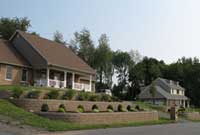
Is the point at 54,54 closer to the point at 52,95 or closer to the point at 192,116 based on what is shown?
the point at 52,95

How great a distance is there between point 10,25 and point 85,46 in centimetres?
1962

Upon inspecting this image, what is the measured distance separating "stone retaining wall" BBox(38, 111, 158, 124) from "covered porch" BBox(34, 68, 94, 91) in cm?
1041

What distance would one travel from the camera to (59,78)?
Answer: 43188 mm

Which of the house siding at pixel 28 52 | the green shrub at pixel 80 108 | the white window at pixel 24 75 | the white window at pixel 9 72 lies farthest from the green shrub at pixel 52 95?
the white window at pixel 24 75

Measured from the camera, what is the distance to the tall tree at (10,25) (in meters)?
57.4

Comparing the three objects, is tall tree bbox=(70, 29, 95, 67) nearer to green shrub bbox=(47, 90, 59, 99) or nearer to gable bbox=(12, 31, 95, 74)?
gable bbox=(12, 31, 95, 74)

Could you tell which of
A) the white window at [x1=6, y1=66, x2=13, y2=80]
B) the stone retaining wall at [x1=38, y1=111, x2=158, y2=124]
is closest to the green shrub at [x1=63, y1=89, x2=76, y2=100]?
the stone retaining wall at [x1=38, y1=111, x2=158, y2=124]

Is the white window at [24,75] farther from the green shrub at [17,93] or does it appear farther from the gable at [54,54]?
the green shrub at [17,93]

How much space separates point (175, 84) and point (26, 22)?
43.0m

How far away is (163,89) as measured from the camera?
84.0 m

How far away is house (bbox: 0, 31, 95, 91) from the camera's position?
37.0m

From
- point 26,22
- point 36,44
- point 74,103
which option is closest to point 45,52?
point 36,44

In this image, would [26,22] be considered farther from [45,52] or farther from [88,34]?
[45,52]

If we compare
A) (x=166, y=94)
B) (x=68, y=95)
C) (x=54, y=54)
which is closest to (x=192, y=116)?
(x=54, y=54)
